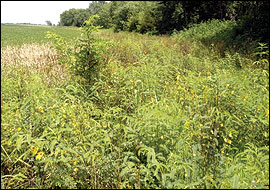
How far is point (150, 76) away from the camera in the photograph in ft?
11.8

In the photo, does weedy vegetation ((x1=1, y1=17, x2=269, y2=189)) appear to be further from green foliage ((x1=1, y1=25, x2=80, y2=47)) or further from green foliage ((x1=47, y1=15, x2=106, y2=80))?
green foliage ((x1=1, y1=25, x2=80, y2=47))

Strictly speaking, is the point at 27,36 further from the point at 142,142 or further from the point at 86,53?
the point at 142,142

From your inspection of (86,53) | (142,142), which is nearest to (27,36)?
(86,53)

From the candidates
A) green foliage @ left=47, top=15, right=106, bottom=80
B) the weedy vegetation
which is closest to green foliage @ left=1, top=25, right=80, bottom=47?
green foliage @ left=47, top=15, right=106, bottom=80

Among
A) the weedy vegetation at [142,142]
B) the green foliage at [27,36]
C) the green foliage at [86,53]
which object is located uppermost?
the green foliage at [27,36]

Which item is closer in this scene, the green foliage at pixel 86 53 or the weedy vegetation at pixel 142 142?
the weedy vegetation at pixel 142 142

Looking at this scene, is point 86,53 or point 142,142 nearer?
point 142,142

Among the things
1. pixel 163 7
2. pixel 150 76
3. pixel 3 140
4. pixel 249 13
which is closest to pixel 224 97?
pixel 150 76

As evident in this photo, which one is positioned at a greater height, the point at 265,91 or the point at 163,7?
the point at 163,7

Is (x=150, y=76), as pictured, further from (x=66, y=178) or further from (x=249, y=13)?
(x=249, y=13)

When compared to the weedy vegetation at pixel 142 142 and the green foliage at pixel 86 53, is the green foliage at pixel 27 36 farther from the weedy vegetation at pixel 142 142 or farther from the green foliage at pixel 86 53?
the weedy vegetation at pixel 142 142

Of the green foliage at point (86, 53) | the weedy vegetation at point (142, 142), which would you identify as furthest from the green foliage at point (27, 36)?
the weedy vegetation at point (142, 142)

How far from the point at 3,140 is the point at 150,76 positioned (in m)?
2.28

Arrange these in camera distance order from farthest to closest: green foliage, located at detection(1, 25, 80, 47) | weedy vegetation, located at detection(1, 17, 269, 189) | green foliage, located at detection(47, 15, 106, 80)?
1. green foliage, located at detection(1, 25, 80, 47)
2. green foliage, located at detection(47, 15, 106, 80)
3. weedy vegetation, located at detection(1, 17, 269, 189)
